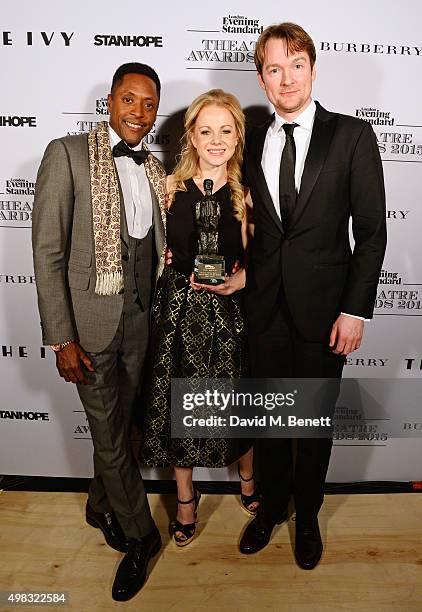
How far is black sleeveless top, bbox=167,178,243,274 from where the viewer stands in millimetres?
2209

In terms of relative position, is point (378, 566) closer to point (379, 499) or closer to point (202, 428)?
point (379, 499)

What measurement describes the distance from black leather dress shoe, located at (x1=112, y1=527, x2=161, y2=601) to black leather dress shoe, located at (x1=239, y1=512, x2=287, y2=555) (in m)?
0.38

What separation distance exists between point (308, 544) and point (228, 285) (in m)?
1.17

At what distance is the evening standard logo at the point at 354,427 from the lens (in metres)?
2.86

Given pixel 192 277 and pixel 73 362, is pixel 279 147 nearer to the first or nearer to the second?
pixel 192 277

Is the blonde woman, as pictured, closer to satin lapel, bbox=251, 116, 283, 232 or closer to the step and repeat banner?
satin lapel, bbox=251, 116, 283, 232

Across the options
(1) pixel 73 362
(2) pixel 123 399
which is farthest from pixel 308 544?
(1) pixel 73 362

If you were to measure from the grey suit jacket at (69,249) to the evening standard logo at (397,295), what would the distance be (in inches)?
45.3

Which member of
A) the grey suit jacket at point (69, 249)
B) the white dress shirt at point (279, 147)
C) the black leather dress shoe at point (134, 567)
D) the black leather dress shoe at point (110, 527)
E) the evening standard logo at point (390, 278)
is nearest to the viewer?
the grey suit jacket at point (69, 249)

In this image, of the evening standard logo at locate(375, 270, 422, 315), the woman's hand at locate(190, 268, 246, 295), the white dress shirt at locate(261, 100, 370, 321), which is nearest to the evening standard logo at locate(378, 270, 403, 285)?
the evening standard logo at locate(375, 270, 422, 315)

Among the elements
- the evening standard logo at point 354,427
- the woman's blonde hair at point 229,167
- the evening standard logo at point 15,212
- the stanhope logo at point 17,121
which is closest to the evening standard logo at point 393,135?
the woman's blonde hair at point 229,167

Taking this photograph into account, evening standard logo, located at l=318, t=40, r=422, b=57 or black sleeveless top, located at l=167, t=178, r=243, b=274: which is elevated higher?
evening standard logo, located at l=318, t=40, r=422, b=57

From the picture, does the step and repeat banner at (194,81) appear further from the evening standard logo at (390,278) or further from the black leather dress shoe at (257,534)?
the black leather dress shoe at (257,534)

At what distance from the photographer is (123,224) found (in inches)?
81.5
